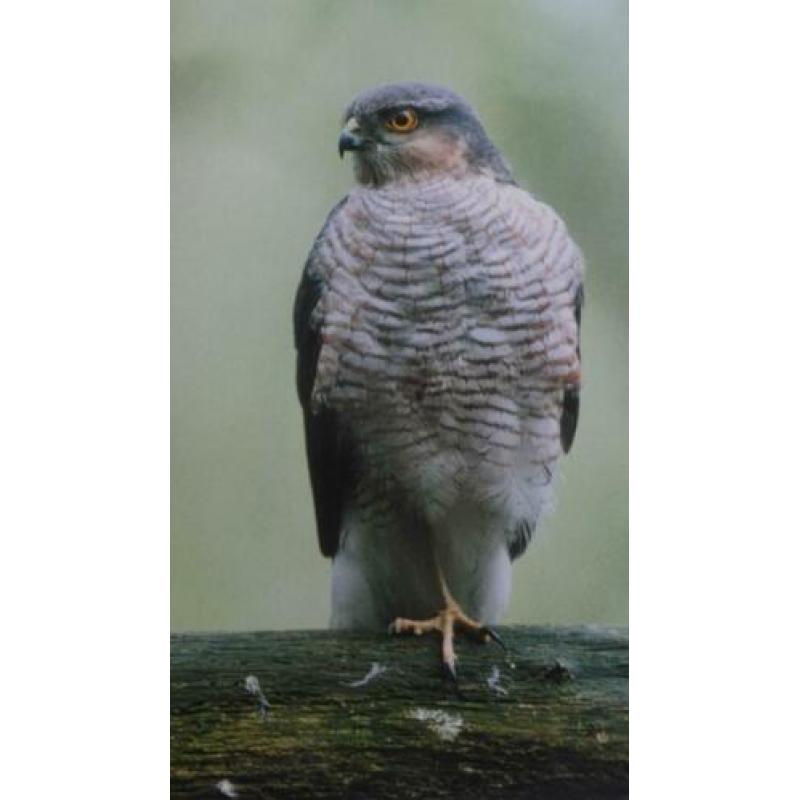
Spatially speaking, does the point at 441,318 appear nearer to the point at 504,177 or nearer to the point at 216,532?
the point at 504,177

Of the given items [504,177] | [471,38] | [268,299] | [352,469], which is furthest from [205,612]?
[471,38]

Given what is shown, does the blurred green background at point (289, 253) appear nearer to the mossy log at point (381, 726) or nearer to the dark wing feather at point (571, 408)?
the dark wing feather at point (571, 408)

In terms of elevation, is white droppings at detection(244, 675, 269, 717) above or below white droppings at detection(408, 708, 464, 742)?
above

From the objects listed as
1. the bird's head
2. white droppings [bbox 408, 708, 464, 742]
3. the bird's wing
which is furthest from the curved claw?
the bird's head

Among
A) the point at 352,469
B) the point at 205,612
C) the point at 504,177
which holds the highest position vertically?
the point at 504,177

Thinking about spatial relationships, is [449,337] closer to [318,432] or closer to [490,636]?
[318,432]

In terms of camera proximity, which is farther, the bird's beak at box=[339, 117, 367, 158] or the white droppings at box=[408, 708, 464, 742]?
the bird's beak at box=[339, 117, 367, 158]

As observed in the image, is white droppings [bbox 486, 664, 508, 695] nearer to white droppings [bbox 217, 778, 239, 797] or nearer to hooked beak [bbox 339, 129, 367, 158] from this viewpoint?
white droppings [bbox 217, 778, 239, 797]
